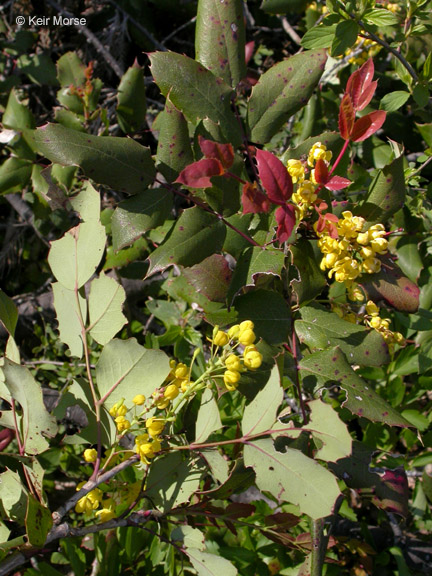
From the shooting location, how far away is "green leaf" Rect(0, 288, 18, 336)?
0.88 metres

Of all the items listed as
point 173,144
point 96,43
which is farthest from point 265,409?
point 96,43

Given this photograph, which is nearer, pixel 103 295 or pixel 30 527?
pixel 30 527

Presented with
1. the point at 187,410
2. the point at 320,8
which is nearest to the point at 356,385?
the point at 187,410

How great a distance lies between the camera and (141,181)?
969 mm

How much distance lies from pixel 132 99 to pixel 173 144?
78cm

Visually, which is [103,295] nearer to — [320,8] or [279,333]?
[279,333]

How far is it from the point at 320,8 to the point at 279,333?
5.09 ft

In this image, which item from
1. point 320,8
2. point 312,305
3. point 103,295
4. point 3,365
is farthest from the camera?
point 320,8

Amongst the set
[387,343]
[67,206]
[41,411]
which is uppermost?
[67,206]

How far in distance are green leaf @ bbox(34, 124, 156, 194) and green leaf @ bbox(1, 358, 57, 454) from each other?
37 cm

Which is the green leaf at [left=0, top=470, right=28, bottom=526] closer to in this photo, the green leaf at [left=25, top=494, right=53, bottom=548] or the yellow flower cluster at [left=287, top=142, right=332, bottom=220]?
the green leaf at [left=25, top=494, right=53, bottom=548]

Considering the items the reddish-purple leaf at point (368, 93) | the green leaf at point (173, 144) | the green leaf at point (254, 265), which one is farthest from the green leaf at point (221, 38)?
the green leaf at point (254, 265)

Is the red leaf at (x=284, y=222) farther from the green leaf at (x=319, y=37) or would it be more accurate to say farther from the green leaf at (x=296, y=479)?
the green leaf at (x=319, y=37)

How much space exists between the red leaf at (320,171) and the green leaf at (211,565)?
27.0 inches
